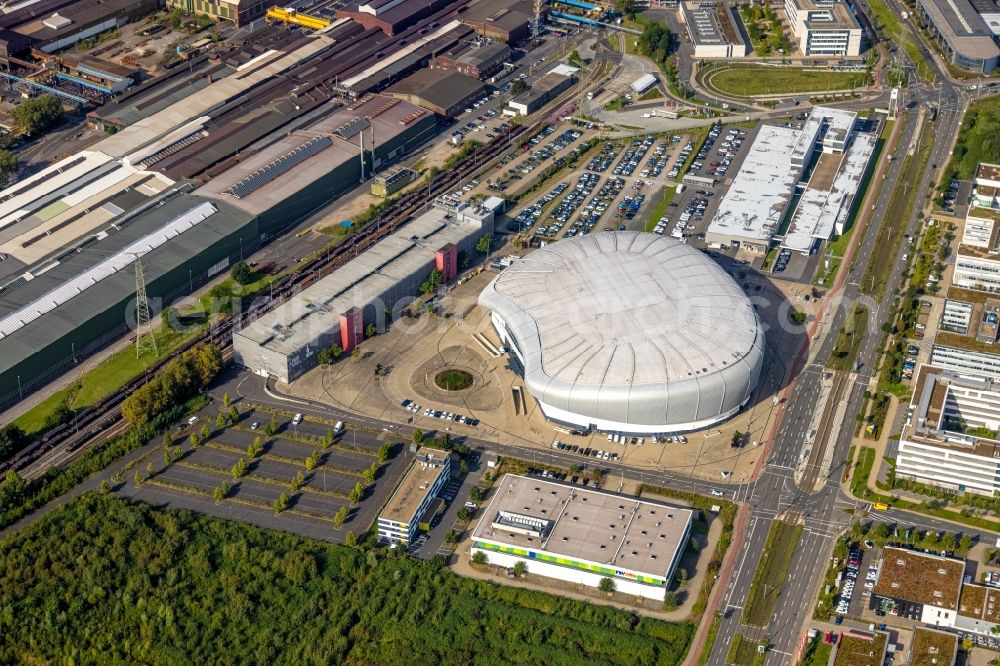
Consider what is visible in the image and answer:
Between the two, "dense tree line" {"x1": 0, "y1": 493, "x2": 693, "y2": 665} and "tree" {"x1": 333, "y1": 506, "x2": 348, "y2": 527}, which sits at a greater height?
"tree" {"x1": 333, "y1": 506, "x2": 348, "y2": 527}

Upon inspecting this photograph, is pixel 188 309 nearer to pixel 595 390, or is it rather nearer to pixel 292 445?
pixel 292 445

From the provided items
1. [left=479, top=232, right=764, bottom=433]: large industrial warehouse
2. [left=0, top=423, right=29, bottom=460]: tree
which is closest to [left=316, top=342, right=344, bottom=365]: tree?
[left=479, top=232, right=764, bottom=433]: large industrial warehouse

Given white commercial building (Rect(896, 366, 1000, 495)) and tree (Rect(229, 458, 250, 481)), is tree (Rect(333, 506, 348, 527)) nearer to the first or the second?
tree (Rect(229, 458, 250, 481))

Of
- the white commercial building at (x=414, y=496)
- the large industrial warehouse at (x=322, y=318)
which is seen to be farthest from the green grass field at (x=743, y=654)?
the large industrial warehouse at (x=322, y=318)

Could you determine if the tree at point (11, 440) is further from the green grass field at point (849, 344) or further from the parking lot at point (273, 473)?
the green grass field at point (849, 344)

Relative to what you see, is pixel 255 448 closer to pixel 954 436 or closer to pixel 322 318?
pixel 322 318

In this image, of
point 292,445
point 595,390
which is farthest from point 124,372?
point 595,390
